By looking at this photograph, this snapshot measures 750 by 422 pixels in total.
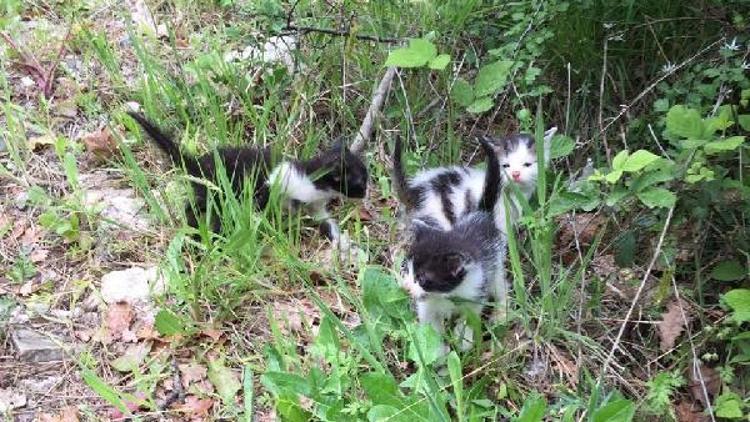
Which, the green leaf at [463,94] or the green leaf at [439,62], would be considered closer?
the green leaf at [439,62]

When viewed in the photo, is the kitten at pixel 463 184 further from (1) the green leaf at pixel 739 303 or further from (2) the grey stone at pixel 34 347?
(2) the grey stone at pixel 34 347

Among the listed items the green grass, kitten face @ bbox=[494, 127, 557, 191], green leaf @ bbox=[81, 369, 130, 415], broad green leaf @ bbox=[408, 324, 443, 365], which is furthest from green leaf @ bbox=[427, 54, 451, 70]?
green leaf @ bbox=[81, 369, 130, 415]

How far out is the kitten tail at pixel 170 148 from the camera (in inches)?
138

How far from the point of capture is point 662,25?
358 cm

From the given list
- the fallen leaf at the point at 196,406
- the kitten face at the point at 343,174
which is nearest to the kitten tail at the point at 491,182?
the kitten face at the point at 343,174

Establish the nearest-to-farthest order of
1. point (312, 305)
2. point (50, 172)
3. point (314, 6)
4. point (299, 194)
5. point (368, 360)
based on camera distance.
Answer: point (368, 360)
point (312, 305)
point (299, 194)
point (50, 172)
point (314, 6)

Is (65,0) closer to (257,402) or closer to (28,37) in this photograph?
(28,37)

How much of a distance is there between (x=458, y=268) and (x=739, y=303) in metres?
0.92

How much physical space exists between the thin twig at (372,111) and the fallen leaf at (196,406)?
1.53 m

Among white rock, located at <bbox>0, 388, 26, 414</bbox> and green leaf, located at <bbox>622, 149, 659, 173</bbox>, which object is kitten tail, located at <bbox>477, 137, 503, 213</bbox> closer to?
green leaf, located at <bbox>622, 149, 659, 173</bbox>

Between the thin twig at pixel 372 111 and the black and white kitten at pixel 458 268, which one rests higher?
the thin twig at pixel 372 111

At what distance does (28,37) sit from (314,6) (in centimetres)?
177

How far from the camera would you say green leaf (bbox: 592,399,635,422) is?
2.35 m

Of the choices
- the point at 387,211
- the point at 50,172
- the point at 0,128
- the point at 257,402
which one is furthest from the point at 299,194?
the point at 0,128
